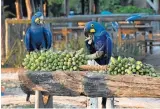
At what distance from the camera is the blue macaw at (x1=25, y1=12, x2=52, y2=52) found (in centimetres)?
561

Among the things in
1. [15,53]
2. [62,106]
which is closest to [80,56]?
[62,106]

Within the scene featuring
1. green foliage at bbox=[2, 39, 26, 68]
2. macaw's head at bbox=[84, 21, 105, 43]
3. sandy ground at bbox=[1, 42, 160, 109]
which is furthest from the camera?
green foliage at bbox=[2, 39, 26, 68]

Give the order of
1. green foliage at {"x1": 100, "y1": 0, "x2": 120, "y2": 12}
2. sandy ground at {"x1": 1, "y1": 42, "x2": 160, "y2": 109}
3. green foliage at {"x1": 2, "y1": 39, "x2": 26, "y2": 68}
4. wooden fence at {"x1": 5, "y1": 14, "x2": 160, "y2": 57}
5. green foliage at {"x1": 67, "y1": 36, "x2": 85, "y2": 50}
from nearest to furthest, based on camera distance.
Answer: sandy ground at {"x1": 1, "y1": 42, "x2": 160, "y2": 109}
wooden fence at {"x1": 5, "y1": 14, "x2": 160, "y2": 57}
green foliage at {"x1": 2, "y1": 39, "x2": 26, "y2": 68}
green foliage at {"x1": 67, "y1": 36, "x2": 85, "y2": 50}
green foliage at {"x1": 100, "y1": 0, "x2": 120, "y2": 12}

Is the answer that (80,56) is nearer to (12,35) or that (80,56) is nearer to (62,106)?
(62,106)

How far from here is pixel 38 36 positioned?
18.8 ft

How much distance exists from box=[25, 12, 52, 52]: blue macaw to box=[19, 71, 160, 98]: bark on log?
127cm

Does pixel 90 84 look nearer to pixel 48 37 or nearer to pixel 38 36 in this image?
pixel 48 37

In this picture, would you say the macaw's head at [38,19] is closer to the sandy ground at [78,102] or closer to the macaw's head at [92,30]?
the macaw's head at [92,30]

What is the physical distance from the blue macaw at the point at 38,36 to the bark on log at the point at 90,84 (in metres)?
1.27

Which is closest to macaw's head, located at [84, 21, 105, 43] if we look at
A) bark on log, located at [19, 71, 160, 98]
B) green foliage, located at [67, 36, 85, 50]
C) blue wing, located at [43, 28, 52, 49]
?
blue wing, located at [43, 28, 52, 49]

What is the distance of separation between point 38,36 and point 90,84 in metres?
1.86

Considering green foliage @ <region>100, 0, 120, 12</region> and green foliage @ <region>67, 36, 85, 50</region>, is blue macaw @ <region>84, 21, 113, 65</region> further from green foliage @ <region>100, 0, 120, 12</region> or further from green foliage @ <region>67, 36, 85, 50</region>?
green foliage @ <region>100, 0, 120, 12</region>

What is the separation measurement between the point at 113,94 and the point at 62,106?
12.5 feet

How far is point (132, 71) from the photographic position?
13.1ft
